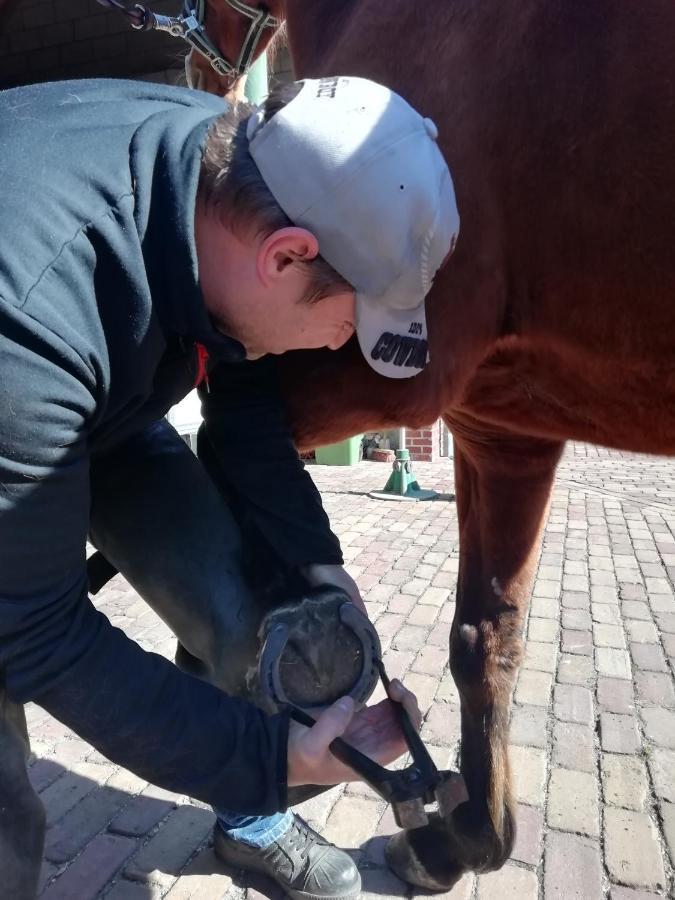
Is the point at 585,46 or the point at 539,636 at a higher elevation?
the point at 585,46

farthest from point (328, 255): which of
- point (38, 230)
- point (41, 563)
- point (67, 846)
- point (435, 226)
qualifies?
point (67, 846)

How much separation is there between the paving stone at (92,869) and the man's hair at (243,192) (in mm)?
1491

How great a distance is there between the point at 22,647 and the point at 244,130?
78cm

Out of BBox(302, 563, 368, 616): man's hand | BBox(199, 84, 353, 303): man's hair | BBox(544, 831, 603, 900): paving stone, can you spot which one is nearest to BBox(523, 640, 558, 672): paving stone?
BBox(544, 831, 603, 900): paving stone

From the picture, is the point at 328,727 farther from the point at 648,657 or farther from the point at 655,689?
the point at 648,657

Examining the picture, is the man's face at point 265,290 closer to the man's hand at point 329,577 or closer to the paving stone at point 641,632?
the man's hand at point 329,577

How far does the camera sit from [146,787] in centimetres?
215

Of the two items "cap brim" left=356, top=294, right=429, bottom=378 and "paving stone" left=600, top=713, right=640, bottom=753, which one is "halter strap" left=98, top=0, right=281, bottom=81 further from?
"paving stone" left=600, top=713, right=640, bottom=753

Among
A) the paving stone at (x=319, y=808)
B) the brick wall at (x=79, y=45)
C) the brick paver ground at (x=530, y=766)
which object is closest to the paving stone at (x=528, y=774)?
the brick paver ground at (x=530, y=766)

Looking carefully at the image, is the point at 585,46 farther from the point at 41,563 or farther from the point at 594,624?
the point at 594,624

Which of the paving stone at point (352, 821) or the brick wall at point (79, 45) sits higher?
the brick wall at point (79, 45)

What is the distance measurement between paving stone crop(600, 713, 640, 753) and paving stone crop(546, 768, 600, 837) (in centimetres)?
19

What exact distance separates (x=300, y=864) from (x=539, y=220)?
150 centimetres

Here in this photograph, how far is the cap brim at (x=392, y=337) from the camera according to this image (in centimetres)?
117
